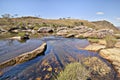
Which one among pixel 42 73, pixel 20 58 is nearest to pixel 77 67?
pixel 42 73

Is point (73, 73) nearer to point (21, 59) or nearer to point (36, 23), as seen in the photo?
point (21, 59)

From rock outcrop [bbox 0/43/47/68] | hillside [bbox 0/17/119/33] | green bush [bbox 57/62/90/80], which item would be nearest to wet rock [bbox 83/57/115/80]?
green bush [bbox 57/62/90/80]

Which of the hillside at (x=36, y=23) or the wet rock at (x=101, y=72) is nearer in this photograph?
the wet rock at (x=101, y=72)

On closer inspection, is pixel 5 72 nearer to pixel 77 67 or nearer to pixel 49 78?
pixel 49 78

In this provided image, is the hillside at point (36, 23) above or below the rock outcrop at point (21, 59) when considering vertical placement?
below

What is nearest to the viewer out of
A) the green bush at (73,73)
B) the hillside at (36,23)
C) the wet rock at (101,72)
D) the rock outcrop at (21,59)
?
A: the green bush at (73,73)

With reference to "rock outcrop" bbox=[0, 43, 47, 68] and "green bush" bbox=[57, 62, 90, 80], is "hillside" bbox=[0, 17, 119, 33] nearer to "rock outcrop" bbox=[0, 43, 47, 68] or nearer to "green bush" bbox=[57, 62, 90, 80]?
"rock outcrop" bbox=[0, 43, 47, 68]

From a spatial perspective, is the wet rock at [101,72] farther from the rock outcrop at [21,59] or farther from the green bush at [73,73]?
the rock outcrop at [21,59]

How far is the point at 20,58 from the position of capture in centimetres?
952

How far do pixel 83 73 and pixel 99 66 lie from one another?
3317 millimetres

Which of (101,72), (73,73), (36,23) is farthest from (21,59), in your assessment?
(36,23)

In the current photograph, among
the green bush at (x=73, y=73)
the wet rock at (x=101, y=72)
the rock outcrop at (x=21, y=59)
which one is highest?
→ the green bush at (x=73, y=73)

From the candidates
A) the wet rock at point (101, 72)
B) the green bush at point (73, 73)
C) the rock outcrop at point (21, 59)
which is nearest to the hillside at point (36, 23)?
the rock outcrop at point (21, 59)

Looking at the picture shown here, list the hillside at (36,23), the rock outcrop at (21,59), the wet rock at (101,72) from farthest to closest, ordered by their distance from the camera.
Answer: the hillside at (36,23) < the rock outcrop at (21,59) < the wet rock at (101,72)
